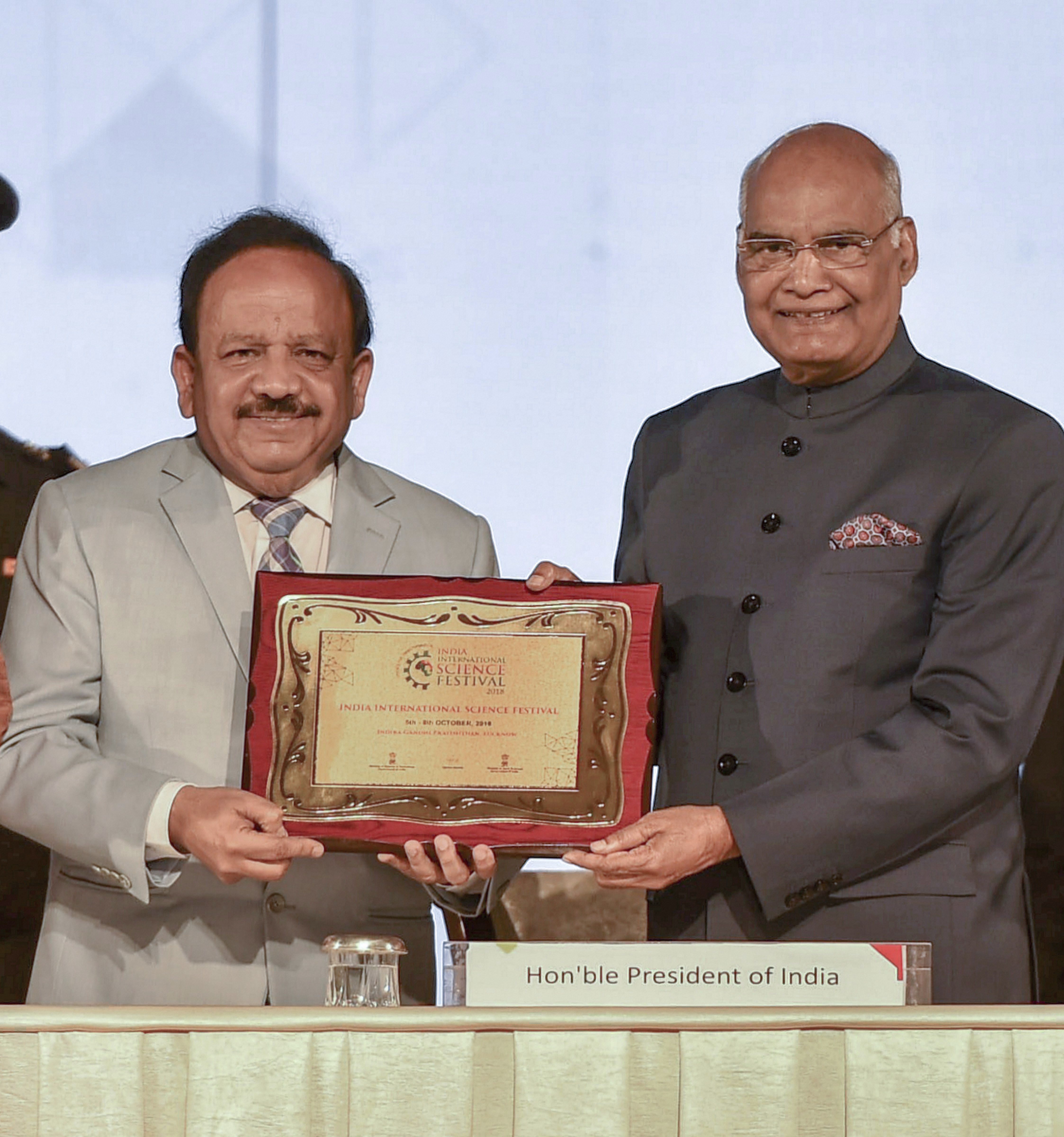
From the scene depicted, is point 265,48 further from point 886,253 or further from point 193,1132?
point 193,1132

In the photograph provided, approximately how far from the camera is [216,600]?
79.7 inches

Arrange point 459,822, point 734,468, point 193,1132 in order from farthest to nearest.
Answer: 1. point 734,468
2. point 459,822
3. point 193,1132

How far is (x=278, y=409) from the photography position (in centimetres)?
205

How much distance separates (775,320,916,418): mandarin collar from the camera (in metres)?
2.08

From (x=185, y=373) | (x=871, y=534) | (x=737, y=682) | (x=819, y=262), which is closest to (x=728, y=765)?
(x=737, y=682)

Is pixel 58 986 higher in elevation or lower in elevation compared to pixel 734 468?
lower

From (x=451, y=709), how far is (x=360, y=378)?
52 cm

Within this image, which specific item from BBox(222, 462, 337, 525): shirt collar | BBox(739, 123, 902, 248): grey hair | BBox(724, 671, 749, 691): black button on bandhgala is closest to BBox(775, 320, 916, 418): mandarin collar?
BBox(739, 123, 902, 248): grey hair

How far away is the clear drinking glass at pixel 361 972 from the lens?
5.08ft

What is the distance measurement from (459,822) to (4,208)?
1.78m

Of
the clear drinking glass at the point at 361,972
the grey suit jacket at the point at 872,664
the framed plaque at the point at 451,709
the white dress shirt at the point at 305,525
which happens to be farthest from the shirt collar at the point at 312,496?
the clear drinking glass at the point at 361,972

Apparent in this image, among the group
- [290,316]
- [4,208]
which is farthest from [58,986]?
[4,208]

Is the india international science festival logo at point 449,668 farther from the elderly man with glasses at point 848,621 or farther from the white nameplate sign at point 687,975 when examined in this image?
the white nameplate sign at point 687,975

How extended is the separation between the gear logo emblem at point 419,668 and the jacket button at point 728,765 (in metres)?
0.37
